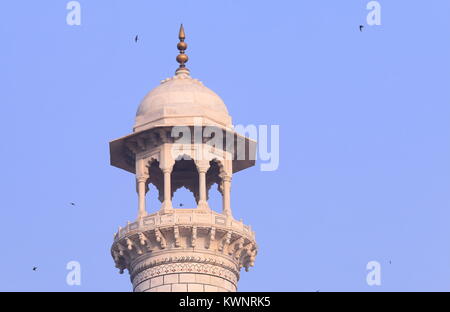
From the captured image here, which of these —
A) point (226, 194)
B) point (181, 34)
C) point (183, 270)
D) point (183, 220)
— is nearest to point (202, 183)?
point (226, 194)

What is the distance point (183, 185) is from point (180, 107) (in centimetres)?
349

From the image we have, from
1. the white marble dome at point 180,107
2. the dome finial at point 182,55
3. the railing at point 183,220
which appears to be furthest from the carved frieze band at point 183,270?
the dome finial at point 182,55

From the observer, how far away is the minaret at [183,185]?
69875mm

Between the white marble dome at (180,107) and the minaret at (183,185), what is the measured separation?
0.03 meters

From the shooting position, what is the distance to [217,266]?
70188 mm

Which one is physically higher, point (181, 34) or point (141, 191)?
point (181, 34)

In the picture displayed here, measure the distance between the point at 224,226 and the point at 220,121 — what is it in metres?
3.81

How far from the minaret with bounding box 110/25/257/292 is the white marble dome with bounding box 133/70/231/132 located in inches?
1.2

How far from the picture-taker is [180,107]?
71875mm

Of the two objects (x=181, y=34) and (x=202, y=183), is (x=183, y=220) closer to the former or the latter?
(x=202, y=183)

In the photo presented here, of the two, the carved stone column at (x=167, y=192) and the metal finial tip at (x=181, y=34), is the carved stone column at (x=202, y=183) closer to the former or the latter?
the carved stone column at (x=167, y=192)
